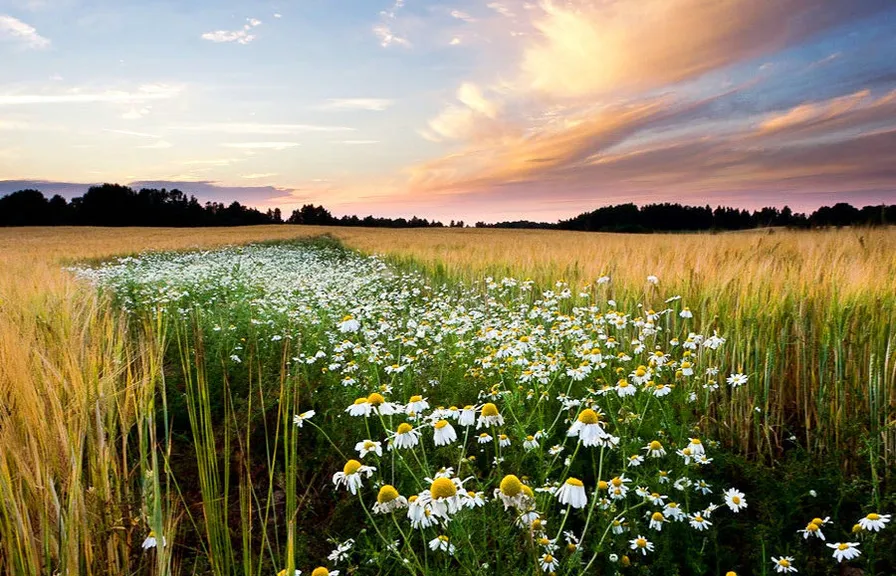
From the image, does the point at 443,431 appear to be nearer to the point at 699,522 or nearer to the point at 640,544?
the point at 640,544

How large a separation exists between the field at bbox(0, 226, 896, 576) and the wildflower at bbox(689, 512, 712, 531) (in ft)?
0.08

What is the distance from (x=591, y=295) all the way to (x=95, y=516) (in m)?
4.59

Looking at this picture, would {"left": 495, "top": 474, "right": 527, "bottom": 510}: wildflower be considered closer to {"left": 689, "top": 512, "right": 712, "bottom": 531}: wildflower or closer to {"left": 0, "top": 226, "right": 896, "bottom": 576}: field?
{"left": 0, "top": 226, "right": 896, "bottom": 576}: field

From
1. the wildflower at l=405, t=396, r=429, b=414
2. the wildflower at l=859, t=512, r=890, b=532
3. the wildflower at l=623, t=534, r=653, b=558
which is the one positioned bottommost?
the wildflower at l=623, t=534, r=653, b=558

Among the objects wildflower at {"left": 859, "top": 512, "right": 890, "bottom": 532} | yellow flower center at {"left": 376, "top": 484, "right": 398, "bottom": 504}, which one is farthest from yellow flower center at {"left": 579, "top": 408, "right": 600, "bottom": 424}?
wildflower at {"left": 859, "top": 512, "right": 890, "bottom": 532}

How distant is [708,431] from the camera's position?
3.22 meters

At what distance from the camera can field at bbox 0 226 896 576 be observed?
1.76 meters

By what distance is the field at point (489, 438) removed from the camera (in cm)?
176

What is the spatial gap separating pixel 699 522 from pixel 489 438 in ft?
3.04

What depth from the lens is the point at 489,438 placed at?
2467mm

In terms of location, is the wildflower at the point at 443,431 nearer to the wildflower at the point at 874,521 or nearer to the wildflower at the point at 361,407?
the wildflower at the point at 361,407

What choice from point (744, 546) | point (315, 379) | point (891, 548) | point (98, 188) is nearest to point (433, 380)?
point (315, 379)

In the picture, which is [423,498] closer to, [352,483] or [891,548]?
[352,483]

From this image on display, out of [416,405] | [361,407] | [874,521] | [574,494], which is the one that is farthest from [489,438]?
[874,521]
